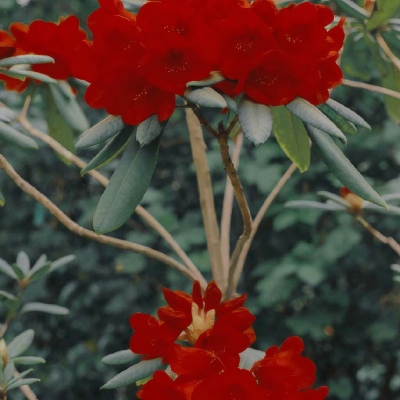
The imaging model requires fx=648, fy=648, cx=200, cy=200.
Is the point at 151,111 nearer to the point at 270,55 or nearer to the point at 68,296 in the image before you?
the point at 270,55

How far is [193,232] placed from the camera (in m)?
2.20

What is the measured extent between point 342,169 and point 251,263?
1.73 m

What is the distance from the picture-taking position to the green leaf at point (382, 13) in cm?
96

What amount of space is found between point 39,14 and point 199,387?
2.24 meters

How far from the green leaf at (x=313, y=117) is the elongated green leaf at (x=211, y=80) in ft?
0.24

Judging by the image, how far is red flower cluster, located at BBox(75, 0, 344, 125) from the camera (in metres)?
0.58

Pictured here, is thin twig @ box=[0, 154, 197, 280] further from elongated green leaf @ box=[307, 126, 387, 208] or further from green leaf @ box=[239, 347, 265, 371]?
elongated green leaf @ box=[307, 126, 387, 208]

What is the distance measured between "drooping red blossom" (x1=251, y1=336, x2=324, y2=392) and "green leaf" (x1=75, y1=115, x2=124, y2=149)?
280 mm

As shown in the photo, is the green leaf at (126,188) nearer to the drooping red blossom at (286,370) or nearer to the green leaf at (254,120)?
the green leaf at (254,120)

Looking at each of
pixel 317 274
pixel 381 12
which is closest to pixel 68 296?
pixel 317 274

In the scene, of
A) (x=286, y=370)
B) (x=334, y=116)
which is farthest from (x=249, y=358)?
(x=334, y=116)

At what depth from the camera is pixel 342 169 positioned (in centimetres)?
66

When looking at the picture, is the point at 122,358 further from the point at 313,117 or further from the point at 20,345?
the point at 313,117

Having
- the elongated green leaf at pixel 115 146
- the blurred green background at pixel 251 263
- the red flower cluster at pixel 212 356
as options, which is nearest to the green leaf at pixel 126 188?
the elongated green leaf at pixel 115 146
